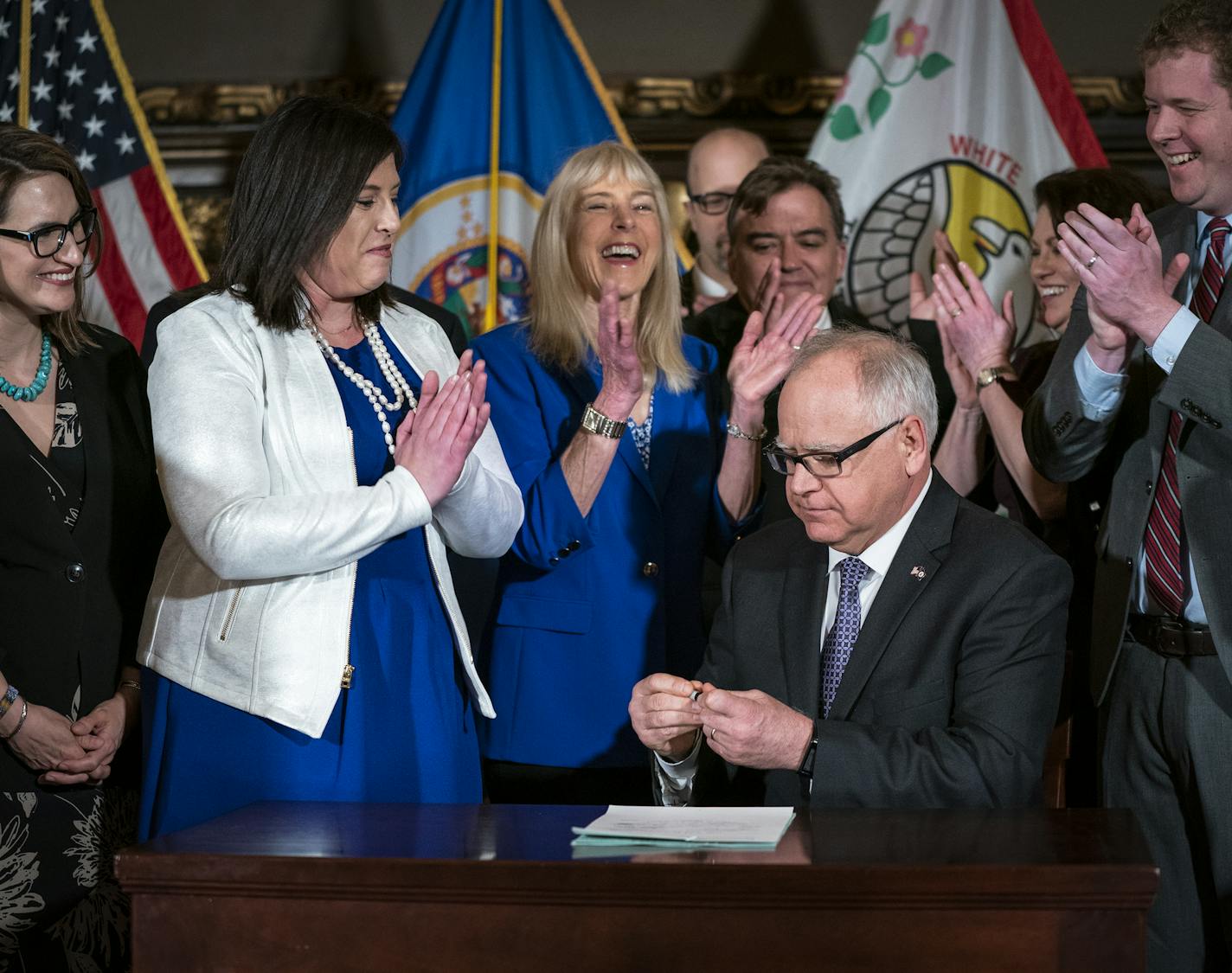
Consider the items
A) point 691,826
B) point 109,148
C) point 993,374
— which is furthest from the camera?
point 109,148

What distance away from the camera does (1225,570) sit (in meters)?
2.46

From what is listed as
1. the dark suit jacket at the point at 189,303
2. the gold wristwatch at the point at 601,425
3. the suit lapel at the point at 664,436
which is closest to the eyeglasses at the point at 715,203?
the dark suit jacket at the point at 189,303

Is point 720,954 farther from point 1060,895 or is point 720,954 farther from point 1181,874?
point 1181,874

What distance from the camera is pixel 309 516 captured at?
6.94 ft

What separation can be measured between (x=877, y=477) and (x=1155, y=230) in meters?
0.86

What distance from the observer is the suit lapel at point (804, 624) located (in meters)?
2.42

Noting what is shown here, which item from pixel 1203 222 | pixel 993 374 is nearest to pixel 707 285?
pixel 993 374

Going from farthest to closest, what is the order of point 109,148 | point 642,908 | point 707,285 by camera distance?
point 109,148 < point 707,285 < point 642,908

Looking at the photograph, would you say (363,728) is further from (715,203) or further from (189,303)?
(715,203)

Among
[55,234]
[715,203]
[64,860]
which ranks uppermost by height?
[715,203]

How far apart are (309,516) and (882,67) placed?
3169mm

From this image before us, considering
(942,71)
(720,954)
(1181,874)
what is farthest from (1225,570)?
(942,71)

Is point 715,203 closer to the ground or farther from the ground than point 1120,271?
farther from the ground

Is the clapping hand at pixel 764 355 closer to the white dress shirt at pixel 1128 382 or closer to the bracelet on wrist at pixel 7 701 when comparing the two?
the white dress shirt at pixel 1128 382
